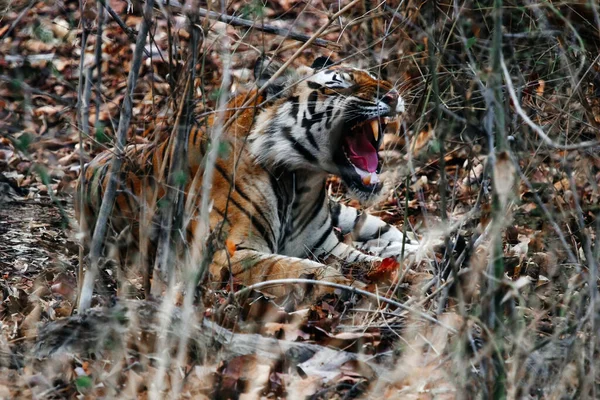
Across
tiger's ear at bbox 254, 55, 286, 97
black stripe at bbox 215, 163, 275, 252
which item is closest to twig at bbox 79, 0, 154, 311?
tiger's ear at bbox 254, 55, 286, 97

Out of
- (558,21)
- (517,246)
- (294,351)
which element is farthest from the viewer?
(517,246)

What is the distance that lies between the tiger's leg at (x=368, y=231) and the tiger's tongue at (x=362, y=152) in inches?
25.6

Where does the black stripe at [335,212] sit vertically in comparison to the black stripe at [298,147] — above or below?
below

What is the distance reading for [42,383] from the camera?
2877mm

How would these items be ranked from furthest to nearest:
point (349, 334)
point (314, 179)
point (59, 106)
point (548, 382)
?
point (59, 106) < point (314, 179) < point (349, 334) < point (548, 382)

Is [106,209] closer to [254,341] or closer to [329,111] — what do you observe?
[254,341]

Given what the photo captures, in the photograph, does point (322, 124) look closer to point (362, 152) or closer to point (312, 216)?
point (362, 152)

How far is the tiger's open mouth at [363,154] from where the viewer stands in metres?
5.02

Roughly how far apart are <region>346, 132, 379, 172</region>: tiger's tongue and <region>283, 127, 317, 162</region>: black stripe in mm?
234

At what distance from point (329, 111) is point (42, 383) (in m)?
2.63

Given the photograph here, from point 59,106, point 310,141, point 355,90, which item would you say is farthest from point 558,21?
point 59,106

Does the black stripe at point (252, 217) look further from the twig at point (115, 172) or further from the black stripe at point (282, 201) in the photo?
the twig at point (115, 172)

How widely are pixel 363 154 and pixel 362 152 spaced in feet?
0.07

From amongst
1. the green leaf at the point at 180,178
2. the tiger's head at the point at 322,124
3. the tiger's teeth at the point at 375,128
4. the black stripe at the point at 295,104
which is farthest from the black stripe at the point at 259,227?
the green leaf at the point at 180,178
